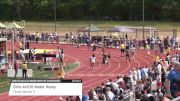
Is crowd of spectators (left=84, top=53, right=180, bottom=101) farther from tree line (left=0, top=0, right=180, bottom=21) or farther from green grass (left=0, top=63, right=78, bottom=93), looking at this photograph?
tree line (left=0, top=0, right=180, bottom=21)

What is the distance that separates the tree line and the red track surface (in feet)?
145

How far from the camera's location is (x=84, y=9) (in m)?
103

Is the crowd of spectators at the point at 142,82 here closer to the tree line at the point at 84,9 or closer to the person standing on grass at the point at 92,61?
the person standing on grass at the point at 92,61

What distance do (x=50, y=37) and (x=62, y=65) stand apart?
22119 mm

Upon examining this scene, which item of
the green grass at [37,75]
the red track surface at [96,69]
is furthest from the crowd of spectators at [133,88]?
the green grass at [37,75]

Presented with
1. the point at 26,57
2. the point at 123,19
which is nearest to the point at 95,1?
the point at 123,19

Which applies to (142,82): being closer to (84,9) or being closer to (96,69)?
(96,69)

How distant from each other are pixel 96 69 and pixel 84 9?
214ft

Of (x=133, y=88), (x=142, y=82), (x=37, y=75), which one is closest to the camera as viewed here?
(x=142, y=82)

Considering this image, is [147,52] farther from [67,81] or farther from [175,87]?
[175,87]

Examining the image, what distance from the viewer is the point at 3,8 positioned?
340 ft

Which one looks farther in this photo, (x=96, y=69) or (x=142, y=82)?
(x=96, y=69)

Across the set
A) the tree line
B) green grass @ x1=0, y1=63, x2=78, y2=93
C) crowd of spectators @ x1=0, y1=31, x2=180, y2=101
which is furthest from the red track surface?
the tree line

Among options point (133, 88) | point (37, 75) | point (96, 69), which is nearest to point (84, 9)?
point (96, 69)
